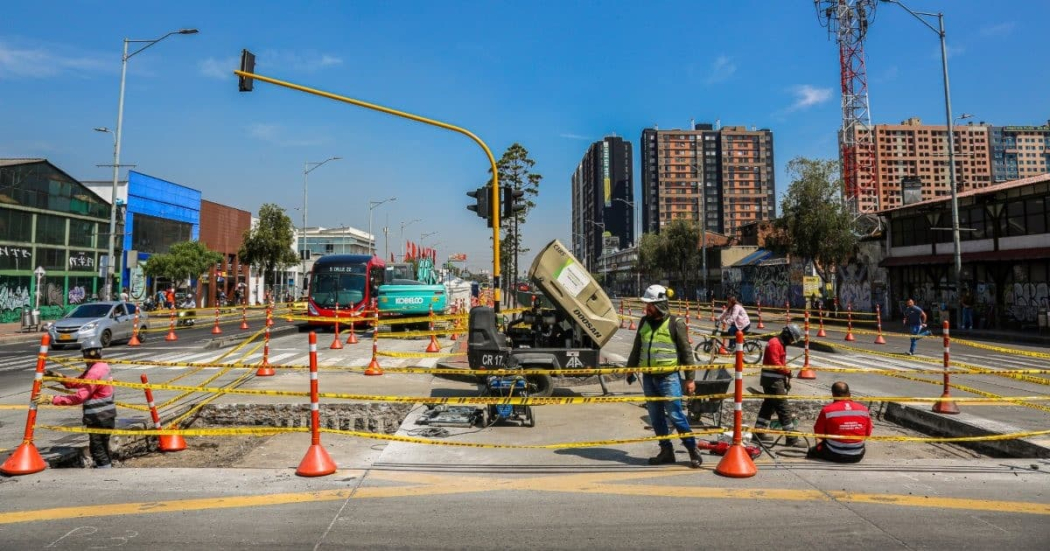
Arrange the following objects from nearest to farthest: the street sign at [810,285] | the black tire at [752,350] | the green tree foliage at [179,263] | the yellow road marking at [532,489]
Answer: the yellow road marking at [532,489] → the black tire at [752,350] → the street sign at [810,285] → the green tree foliage at [179,263]

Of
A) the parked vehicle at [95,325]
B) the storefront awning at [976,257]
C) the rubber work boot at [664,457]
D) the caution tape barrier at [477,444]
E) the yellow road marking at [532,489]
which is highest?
the storefront awning at [976,257]

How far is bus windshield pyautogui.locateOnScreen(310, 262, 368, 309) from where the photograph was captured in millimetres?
24016

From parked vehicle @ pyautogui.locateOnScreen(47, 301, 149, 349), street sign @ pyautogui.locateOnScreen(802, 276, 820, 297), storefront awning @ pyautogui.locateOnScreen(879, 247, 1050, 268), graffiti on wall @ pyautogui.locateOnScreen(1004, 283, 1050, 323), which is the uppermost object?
storefront awning @ pyautogui.locateOnScreen(879, 247, 1050, 268)

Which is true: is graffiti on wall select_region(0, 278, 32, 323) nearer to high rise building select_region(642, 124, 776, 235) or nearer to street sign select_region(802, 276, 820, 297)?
street sign select_region(802, 276, 820, 297)

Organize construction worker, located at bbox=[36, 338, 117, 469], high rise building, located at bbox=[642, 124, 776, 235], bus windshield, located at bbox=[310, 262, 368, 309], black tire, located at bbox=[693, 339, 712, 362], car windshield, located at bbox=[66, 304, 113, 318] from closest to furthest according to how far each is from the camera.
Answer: construction worker, located at bbox=[36, 338, 117, 469] < black tire, located at bbox=[693, 339, 712, 362] < car windshield, located at bbox=[66, 304, 113, 318] < bus windshield, located at bbox=[310, 262, 368, 309] < high rise building, located at bbox=[642, 124, 776, 235]

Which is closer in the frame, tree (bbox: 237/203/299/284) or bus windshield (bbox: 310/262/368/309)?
bus windshield (bbox: 310/262/368/309)

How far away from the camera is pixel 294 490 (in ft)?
16.9

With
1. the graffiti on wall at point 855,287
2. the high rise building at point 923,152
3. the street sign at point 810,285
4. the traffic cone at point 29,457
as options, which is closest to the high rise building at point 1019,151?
the high rise building at point 923,152

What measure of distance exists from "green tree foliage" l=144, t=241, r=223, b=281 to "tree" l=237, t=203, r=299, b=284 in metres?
6.53

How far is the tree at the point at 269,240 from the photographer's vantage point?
51250mm

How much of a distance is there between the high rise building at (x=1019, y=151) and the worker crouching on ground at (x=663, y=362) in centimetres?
23399

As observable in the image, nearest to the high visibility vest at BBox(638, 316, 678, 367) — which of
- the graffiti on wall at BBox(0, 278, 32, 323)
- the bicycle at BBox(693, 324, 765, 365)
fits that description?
the bicycle at BBox(693, 324, 765, 365)

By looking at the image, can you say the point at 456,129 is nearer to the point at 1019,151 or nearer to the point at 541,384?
the point at 541,384

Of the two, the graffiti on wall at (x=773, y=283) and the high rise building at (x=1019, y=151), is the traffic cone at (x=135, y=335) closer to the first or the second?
the graffiti on wall at (x=773, y=283)
